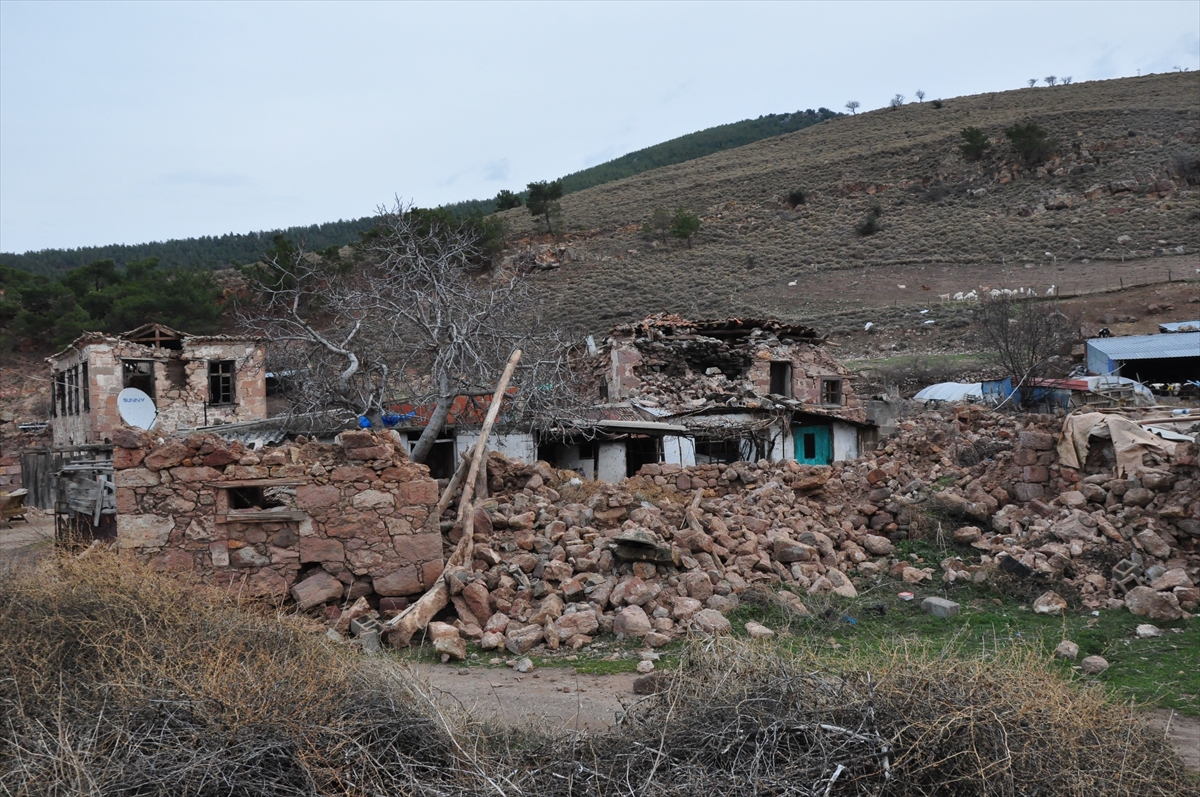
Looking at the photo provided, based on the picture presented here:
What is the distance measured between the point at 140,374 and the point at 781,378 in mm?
17778

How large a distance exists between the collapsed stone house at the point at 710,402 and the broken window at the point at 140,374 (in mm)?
12367

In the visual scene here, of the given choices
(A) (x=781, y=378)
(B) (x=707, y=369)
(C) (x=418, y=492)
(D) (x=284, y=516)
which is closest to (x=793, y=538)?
(C) (x=418, y=492)

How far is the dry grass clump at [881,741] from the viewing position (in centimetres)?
367

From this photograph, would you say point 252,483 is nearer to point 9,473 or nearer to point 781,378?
point 781,378

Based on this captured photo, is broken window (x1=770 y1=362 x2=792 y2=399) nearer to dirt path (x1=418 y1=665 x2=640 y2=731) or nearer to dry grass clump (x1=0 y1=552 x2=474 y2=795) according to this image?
dirt path (x1=418 y1=665 x2=640 y2=731)

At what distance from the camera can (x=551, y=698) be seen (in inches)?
242

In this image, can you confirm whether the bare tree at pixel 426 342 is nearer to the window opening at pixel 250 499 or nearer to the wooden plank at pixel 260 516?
the window opening at pixel 250 499

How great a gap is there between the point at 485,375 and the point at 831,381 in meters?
11.1

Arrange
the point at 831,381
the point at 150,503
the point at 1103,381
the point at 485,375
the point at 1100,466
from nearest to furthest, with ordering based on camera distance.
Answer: the point at 150,503 → the point at 1100,466 → the point at 485,375 → the point at 1103,381 → the point at 831,381

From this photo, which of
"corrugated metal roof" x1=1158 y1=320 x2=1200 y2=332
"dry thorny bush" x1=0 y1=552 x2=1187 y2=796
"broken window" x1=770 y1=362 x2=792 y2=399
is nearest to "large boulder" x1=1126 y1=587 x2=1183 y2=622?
"dry thorny bush" x1=0 y1=552 x2=1187 y2=796

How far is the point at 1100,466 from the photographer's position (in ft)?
33.7

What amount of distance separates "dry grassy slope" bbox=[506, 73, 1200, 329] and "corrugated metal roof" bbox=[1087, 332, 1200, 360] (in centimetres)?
1114

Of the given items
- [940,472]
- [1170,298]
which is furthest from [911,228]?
[940,472]

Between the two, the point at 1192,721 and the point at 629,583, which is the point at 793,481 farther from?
the point at 1192,721
